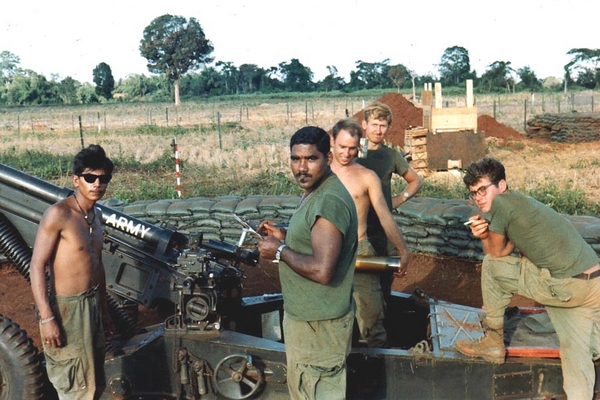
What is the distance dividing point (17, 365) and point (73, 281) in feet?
2.72

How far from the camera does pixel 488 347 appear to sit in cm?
363

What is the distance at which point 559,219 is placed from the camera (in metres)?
3.76

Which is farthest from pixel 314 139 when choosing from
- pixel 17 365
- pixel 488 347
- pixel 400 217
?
pixel 400 217

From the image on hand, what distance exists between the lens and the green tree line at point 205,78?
51.3 metres

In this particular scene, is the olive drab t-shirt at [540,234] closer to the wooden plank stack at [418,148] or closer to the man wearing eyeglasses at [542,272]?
the man wearing eyeglasses at [542,272]

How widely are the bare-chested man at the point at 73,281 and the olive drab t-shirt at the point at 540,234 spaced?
2.05m

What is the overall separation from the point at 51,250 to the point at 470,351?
2.16 metres

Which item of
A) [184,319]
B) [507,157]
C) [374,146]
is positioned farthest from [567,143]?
[184,319]

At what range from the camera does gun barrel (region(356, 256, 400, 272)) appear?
4.09 meters

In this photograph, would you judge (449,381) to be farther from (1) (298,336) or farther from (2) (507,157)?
(2) (507,157)

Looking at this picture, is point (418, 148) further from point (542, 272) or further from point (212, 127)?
point (212, 127)

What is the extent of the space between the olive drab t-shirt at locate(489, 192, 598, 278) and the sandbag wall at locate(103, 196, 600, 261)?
9.41 feet

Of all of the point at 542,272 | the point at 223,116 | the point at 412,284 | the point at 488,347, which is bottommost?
the point at 412,284

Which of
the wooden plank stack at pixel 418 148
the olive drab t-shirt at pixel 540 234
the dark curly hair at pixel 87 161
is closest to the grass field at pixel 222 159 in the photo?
the wooden plank stack at pixel 418 148
